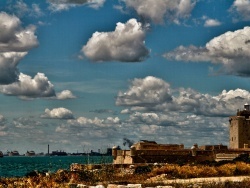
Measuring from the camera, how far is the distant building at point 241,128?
66875 millimetres

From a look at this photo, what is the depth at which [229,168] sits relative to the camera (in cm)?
2981

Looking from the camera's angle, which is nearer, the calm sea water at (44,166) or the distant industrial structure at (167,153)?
the calm sea water at (44,166)

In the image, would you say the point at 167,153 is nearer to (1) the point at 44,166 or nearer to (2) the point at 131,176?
(2) the point at 131,176

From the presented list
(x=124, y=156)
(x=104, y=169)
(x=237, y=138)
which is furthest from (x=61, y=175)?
(x=237, y=138)

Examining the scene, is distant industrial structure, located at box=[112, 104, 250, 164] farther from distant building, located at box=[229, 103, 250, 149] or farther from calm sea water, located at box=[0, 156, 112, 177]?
distant building, located at box=[229, 103, 250, 149]

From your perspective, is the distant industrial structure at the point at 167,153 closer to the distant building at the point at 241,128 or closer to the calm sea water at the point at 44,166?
the calm sea water at the point at 44,166

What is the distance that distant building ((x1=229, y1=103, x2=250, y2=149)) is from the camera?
6688 cm

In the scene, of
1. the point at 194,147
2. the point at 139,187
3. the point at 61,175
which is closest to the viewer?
the point at 139,187

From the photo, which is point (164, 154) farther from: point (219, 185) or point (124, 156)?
point (219, 185)

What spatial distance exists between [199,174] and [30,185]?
1107 centimetres

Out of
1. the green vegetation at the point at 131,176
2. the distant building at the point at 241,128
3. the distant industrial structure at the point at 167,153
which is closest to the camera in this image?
the green vegetation at the point at 131,176

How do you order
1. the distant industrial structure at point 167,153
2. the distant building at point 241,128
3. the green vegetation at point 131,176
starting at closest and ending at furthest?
the green vegetation at point 131,176, the distant industrial structure at point 167,153, the distant building at point 241,128

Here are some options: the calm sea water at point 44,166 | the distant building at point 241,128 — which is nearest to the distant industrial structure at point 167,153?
the calm sea water at point 44,166

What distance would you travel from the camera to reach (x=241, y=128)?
67188 mm
